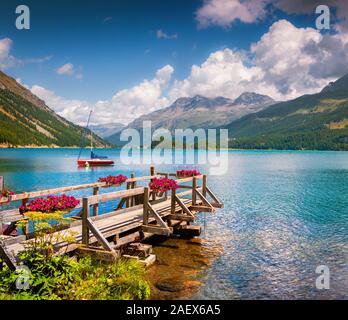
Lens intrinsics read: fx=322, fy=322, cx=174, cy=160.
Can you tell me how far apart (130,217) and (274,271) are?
27.3 feet

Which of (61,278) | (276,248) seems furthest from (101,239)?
(276,248)

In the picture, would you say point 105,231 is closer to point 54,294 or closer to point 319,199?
point 54,294

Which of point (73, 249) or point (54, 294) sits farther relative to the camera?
point (73, 249)

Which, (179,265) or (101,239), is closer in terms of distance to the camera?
(101,239)

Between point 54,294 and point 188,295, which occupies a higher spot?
point 54,294

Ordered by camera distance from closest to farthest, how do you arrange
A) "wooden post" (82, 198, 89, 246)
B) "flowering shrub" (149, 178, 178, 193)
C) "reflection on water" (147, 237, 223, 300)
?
"wooden post" (82, 198, 89, 246), "reflection on water" (147, 237, 223, 300), "flowering shrub" (149, 178, 178, 193)

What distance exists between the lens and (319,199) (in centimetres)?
4362

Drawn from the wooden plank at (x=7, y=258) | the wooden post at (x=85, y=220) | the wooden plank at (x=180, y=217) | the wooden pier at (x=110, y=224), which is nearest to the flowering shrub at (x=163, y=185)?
the wooden pier at (x=110, y=224)

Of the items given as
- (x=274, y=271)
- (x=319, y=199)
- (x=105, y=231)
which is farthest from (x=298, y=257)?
(x=319, y=199)

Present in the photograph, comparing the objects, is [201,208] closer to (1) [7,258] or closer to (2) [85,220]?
(2) [85,220]

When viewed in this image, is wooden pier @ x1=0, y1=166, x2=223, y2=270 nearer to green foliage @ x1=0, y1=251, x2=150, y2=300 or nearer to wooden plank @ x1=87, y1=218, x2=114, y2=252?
wooden plank @ x1=87, y1=218, x2=114, y2=252

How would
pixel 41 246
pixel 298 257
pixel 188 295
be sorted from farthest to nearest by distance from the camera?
pixel 298 257, pixel 188 295, pixel 41 246

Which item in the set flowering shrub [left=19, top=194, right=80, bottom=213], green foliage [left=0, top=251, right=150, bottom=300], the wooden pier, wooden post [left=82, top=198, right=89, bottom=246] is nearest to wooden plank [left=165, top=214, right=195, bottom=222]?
the wooden pier

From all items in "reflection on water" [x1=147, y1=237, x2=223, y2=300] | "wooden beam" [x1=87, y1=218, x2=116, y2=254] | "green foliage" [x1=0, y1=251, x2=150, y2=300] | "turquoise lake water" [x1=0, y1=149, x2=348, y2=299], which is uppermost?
"wooden beam" [x1=87, y1=218, x2=116, y2=254]
